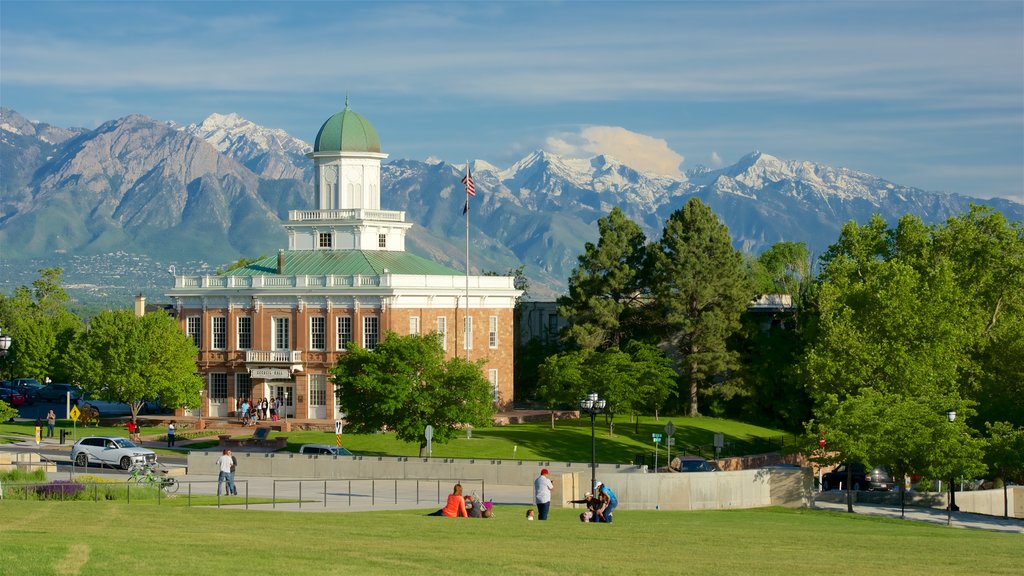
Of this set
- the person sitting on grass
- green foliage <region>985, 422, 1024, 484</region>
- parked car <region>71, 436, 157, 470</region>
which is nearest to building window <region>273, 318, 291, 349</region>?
parked car <region>71, 436, 157, 470</region>

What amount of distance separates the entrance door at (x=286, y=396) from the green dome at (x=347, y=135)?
15188mm

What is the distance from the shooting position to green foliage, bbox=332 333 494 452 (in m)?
67.4

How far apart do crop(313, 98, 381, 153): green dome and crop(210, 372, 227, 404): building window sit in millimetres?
14918

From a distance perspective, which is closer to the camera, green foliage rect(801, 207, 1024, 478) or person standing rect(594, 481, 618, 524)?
person standing rect(594, 481, 618, 524)

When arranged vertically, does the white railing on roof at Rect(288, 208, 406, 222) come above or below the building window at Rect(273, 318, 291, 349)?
above

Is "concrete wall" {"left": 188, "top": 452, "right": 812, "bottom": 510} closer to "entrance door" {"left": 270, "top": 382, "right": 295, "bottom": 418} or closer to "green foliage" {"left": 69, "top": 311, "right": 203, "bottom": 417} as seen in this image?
"green foliage" {"left": 69, "top": 311, "right": 203, "bottom": 417}

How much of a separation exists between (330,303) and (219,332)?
24.4ft

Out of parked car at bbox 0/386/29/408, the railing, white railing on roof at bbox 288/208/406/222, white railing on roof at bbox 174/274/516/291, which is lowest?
parked car at bbox 0/386/29/408

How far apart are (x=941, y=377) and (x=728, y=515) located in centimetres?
2680

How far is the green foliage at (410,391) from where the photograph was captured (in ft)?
221

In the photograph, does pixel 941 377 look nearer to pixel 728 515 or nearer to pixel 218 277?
pixel 728 515

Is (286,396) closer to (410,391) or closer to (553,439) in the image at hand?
(553,439)

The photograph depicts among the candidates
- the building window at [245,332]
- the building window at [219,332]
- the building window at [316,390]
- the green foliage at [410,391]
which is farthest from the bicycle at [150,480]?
the building window at [219,332]

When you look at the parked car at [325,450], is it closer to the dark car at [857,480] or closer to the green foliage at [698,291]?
the dark car at [857,480]
